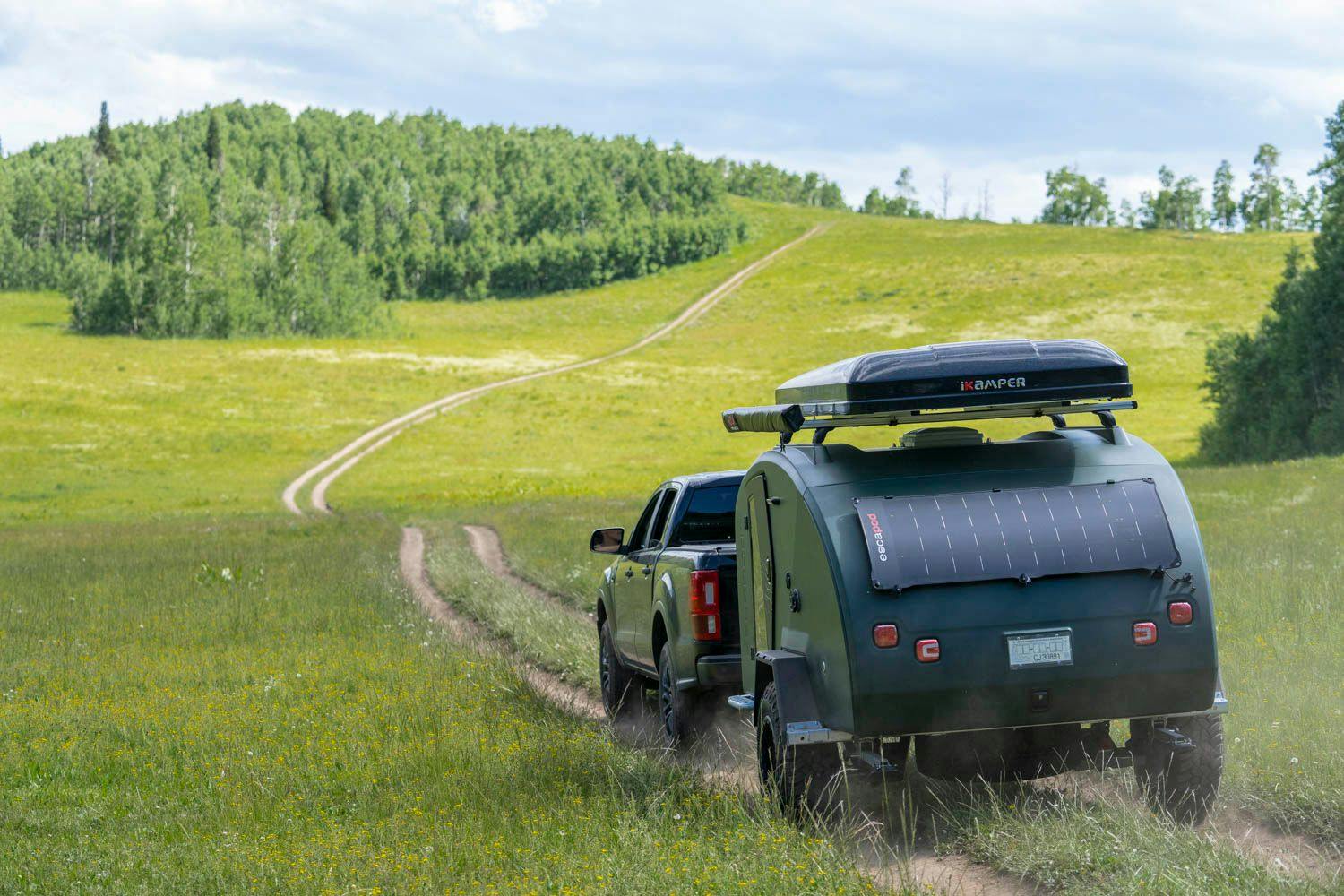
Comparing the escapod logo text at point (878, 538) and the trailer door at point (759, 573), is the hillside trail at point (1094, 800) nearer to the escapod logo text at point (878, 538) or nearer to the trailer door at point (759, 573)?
the trailer door at point (759, 573)

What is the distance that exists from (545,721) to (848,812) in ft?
12.2

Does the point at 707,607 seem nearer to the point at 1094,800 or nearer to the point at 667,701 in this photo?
the point at 667,701

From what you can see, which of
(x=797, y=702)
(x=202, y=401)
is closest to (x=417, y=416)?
(x=202, y=401)

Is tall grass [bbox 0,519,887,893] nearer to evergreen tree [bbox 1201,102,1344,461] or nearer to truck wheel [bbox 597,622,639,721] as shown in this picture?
truck wheel [bbox 597,622,639,721]

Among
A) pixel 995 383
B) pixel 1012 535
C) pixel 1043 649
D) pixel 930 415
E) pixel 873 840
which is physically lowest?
pixel 873 840

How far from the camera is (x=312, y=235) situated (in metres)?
125

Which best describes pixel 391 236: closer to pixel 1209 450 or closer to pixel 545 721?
pixel 1209 450

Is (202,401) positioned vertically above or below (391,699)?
below

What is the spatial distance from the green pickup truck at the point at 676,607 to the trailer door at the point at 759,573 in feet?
2.75

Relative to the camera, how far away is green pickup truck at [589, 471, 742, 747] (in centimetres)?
928

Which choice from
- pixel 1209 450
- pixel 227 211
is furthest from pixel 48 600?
pixel 227 211

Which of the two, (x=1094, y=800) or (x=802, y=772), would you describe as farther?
(x=1094, y=800)

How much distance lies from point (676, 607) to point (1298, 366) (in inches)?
1914

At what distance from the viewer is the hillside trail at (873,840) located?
6.12m
